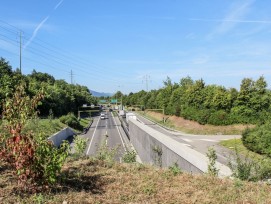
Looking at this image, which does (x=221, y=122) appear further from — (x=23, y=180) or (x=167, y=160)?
(x=23, y=180)

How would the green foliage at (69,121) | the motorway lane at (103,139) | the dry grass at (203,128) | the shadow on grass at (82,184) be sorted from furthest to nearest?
the green foliage at (69,121), the dry grass at (203,128), the motorway lane at (103,139), the shadow on grass at (82,184)

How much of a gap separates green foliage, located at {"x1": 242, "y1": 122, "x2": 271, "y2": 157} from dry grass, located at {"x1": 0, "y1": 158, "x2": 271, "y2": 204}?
2327 centimetres

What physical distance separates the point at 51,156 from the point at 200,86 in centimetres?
5570

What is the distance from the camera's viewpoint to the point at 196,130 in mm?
55750

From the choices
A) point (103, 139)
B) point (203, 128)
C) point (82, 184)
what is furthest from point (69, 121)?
point (82, 184)

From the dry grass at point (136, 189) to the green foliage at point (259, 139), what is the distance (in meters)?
23.3

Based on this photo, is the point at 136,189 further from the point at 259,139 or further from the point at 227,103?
the point at 227,103

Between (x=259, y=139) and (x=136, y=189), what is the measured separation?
27.8m

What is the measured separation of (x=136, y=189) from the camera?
297 inches

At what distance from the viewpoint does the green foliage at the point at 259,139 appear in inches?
1225

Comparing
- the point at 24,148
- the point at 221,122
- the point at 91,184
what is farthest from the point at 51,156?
the point at 221,122

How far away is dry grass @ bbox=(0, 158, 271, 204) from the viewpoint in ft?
22.2

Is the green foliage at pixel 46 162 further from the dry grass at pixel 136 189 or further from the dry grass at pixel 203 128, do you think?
the dry grass at pixel 203 128

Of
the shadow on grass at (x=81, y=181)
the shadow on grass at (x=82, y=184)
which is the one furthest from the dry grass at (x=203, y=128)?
the shadow on grass at (x=82, y=184)
